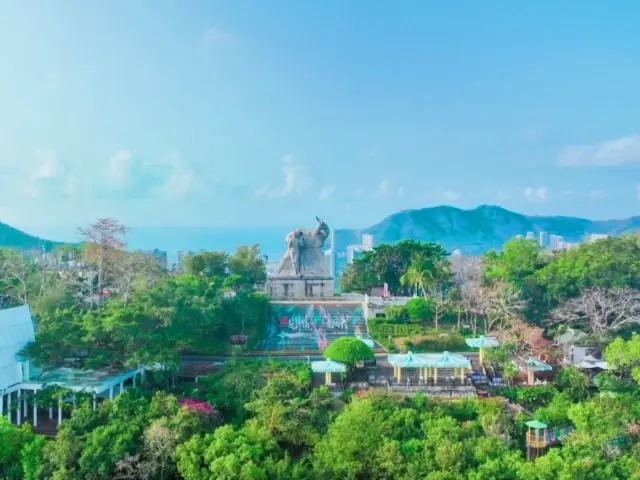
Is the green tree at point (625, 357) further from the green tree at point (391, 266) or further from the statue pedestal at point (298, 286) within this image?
the statue pedestal at point (298, 286)

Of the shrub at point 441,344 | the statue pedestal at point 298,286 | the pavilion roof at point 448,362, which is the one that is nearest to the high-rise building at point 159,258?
the statue pedestal at point 298,286

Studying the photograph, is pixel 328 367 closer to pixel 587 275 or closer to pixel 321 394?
pixel 321 394

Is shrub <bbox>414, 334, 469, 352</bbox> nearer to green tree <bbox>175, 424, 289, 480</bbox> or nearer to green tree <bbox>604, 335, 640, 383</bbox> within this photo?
green tree <bbox>604, 335, 640, 383</bbox>

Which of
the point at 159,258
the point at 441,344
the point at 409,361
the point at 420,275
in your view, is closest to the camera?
the point at 409,361

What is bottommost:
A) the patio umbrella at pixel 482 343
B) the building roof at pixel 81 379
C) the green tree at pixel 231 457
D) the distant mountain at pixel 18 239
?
the green tree at pixel 231 457

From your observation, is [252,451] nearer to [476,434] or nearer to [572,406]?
[476,434]

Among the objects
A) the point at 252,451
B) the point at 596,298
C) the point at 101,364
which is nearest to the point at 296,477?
the point at 252,451

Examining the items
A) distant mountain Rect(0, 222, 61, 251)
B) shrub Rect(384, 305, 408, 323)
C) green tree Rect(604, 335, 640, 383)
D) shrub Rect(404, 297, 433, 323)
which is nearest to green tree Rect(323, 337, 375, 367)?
shrub Rect(404, 297, 433, 323)

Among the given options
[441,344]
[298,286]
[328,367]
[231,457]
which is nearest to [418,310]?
[441,344]
